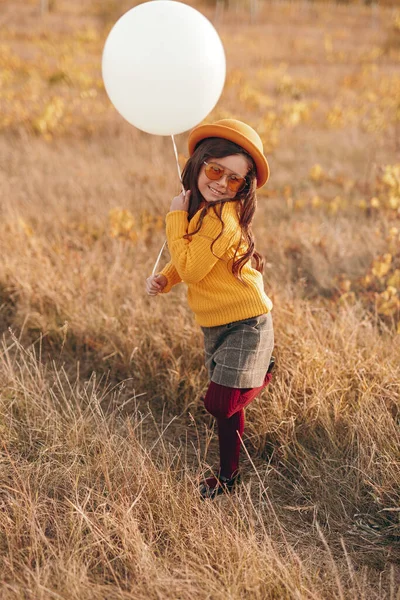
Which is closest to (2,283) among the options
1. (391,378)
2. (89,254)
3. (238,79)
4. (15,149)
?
(89,254)

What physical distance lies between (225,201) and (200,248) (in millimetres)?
216

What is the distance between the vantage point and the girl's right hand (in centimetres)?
210

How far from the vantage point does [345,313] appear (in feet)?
9.57

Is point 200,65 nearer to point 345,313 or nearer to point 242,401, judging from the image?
point 242,401

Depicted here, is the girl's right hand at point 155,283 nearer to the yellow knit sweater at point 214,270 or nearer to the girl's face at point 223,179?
the yellow knit sweater at point 214,270

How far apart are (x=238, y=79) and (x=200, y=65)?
31.4 feet

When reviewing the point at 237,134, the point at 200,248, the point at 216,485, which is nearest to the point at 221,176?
the point at 237,134

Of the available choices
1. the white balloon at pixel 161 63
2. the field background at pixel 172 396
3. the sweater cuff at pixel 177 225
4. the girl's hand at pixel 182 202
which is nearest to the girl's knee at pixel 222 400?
the field background at pixel 172 396

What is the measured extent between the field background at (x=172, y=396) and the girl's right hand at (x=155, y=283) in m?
0.57

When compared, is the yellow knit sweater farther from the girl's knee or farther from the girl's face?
the girl's knee

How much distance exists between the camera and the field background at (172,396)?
1733 mm

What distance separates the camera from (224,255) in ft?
6.26

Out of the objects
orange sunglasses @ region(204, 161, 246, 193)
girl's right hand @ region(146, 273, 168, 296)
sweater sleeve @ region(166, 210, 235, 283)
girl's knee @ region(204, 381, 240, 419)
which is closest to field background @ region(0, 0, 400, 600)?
girl's knee @ region(204, 381, 240, 419)

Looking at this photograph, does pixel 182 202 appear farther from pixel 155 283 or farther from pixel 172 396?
pixel 172 396
